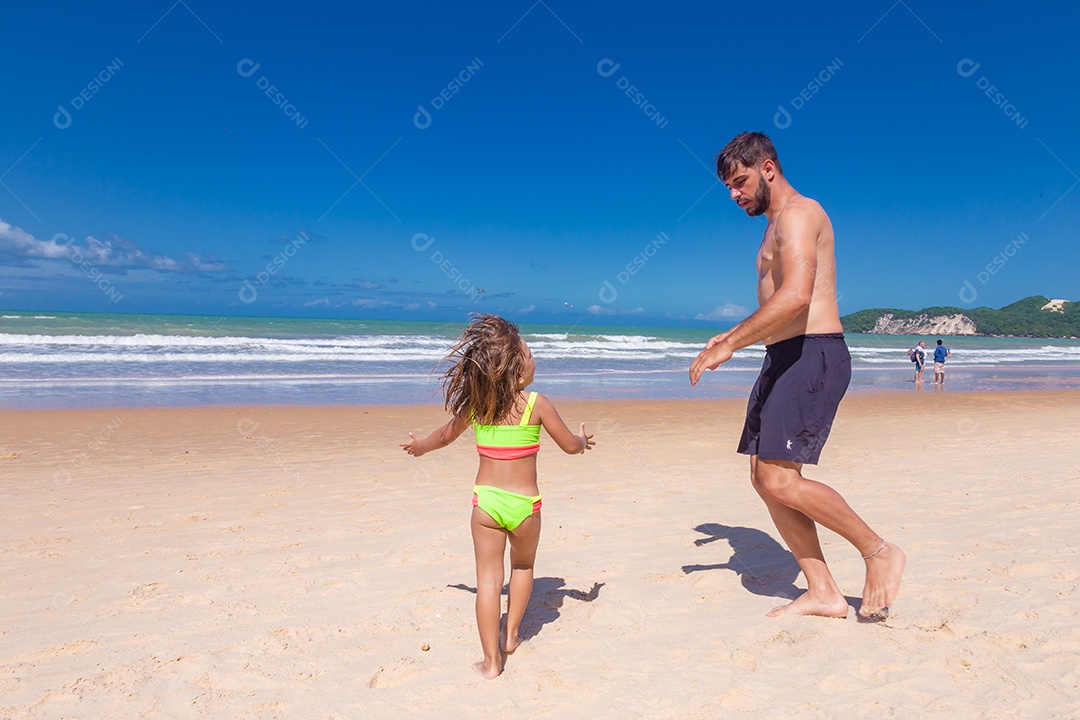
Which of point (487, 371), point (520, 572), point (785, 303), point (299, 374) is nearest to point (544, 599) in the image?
point (520, 572)

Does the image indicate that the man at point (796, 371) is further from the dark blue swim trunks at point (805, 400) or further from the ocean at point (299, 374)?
the ocean at point (299, 374)

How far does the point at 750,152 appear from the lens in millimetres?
3258

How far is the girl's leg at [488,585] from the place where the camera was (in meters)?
2.81

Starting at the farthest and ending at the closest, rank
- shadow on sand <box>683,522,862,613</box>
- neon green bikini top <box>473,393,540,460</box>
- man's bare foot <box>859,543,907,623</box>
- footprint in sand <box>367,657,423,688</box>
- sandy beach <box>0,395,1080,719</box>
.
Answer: shadow on sand <box>683,522,862,613</box> → man's bare foot <box>859,543,907,623</box> → neon green bikini top <box>473,393,540,460</box> → footprint in sand <box>367,657,423,688</box> → sandy beach <box>0,395,1080,719</box>

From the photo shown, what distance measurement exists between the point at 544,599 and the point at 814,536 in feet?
4.64

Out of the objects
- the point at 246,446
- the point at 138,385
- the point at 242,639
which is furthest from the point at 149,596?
the point at 138,385

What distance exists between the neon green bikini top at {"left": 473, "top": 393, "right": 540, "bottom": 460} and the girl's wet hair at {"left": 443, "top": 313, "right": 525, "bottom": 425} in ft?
0.15

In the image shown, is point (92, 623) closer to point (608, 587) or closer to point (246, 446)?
point (608, 587)

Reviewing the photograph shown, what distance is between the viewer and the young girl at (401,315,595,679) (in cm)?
291

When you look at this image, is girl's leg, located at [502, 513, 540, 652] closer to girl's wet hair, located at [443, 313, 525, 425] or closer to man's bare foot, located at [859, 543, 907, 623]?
girl's wet hair, located at [443, 313, 525, 425]

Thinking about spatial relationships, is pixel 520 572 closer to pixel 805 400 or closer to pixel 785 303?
pixel 805 400

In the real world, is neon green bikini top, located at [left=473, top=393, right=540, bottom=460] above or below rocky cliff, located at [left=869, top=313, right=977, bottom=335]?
below

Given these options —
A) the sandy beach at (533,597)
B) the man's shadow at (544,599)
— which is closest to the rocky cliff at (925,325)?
the sandy beach at (533,597)


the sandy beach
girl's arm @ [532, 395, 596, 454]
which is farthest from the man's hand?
the sandy beach
